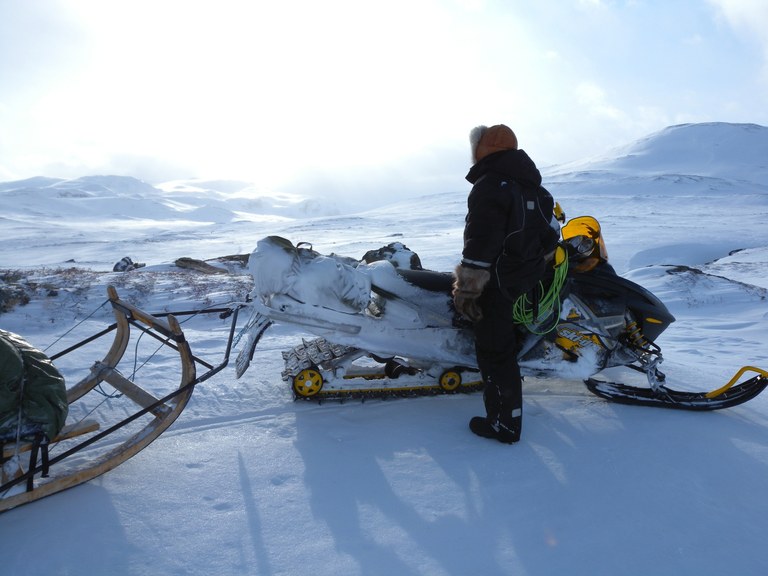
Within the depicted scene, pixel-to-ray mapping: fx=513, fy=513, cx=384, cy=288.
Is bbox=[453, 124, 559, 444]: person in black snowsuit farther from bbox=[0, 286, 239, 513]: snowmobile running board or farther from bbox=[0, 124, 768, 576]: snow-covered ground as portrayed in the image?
bbox=[0, 286, 239, 513]: snowmobile running board

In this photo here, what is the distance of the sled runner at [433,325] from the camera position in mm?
3082

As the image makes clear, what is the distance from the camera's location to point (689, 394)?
134 inches

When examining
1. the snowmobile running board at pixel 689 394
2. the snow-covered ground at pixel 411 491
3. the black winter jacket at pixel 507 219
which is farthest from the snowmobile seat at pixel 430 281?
the snowmobile running board at pixel 689 394

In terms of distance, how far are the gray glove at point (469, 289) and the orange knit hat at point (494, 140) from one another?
66 centimetres

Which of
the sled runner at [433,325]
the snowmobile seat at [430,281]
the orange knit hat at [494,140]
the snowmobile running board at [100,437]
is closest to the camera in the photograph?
the snowmobile running board at [100,437]

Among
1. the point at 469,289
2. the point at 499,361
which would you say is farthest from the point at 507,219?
the point at 499,361

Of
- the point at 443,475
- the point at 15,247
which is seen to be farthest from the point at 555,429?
the point at 15,247

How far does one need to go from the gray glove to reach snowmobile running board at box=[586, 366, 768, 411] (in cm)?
123

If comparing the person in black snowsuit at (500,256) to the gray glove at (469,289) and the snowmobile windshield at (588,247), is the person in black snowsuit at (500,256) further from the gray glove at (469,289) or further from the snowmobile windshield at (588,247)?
the snowmobile windshield at (588,247)

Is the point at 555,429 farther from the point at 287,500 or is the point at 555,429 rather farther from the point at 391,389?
the point at 287,500

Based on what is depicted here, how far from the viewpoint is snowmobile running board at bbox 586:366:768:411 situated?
3.25m

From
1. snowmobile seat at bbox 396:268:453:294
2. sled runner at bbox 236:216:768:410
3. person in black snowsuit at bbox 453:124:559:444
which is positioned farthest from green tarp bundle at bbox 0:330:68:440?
person in black snowsuit at bbox 453:124:559:444

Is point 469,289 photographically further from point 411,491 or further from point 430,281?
point 411,491

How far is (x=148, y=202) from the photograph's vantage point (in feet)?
330
